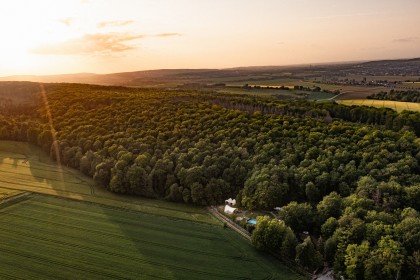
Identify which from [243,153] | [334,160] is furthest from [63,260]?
[334,160]

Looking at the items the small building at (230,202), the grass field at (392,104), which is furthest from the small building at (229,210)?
the grass field at (392,104)

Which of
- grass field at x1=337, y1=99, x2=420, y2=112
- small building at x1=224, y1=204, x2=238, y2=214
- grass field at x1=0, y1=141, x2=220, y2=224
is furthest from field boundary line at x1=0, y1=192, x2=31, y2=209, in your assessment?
grass field at x1=337, y1=99, x2=420, y2=112

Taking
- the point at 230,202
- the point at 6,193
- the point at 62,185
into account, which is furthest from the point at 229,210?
the point at 6,193

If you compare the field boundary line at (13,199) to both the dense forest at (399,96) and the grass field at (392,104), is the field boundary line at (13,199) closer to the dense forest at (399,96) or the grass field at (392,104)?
the grass field at (392,104)

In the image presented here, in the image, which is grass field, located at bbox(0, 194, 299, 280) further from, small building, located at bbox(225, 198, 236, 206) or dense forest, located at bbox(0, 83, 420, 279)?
small building, located at bbox(225, 198, 236, 206)

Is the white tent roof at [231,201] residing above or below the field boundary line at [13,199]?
below

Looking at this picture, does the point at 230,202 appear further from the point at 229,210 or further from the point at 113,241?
the point at 113,241
